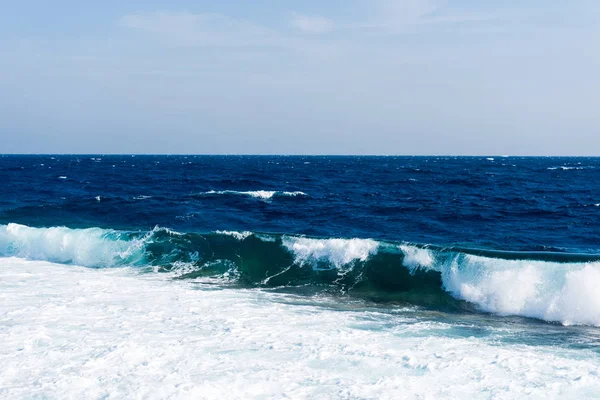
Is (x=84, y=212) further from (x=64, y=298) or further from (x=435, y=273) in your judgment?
(x=435, y=273)

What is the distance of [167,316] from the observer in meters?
11.1

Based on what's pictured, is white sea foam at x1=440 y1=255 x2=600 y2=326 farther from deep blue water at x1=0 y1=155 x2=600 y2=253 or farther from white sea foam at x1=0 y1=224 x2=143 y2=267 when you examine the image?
white sea foam at x1=0 y1=224 x2=143 y2=267

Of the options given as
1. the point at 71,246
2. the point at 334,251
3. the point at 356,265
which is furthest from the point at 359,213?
the point at 71,246

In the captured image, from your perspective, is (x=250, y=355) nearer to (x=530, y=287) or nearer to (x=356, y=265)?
(x=530, y=287)

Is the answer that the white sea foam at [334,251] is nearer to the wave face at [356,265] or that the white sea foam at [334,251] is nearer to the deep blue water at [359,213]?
the wave face at [356,265]

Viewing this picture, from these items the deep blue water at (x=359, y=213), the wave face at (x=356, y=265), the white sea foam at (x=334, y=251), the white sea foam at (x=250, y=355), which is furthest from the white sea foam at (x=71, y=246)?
the white sea foam at (x=334, y=251)

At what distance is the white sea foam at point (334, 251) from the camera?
1675 centimetres

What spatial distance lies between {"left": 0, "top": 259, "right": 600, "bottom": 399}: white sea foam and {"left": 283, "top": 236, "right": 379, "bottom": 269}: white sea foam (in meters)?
4.19

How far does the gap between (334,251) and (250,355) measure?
335 inches

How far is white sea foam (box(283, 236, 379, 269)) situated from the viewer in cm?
1675

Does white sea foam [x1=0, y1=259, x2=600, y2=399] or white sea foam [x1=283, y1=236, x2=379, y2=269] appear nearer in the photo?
white sea foam [x1=0, y1=259, x2=600, y2=399]

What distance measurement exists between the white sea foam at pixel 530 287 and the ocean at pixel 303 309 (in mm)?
45

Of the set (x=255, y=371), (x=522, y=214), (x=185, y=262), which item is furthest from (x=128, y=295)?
(x=522, y=214)

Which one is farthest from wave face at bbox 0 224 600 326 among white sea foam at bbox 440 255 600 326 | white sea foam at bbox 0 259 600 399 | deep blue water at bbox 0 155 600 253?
deep blue water at bbox 0 155 600 253
